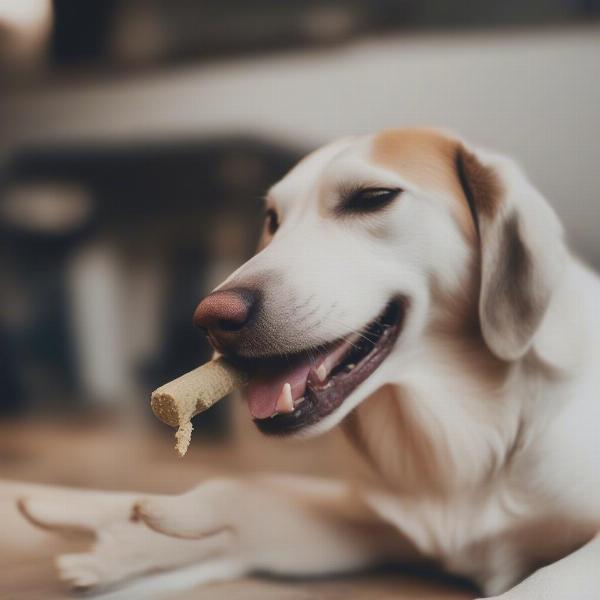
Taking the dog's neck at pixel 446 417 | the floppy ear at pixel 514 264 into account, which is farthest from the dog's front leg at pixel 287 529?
the floppy ear at pixel 514 264

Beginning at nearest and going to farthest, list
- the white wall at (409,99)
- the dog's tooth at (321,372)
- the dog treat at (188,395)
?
the dog treat at (188,395) < the dog's tooth at (321,372) < the white wall at (409,99)

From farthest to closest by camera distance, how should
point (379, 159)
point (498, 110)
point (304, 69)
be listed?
point (304, 69), point (498, 110), point (379, 159)

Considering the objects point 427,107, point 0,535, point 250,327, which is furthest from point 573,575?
point 427,107

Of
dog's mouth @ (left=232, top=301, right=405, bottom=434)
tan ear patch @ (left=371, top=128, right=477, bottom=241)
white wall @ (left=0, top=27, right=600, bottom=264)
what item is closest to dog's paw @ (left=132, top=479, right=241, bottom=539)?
dog's mouth @ (left=232, top=301, right=405, bottom=434)

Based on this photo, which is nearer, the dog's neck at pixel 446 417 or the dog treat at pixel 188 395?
the dog treat at pixel 188 395

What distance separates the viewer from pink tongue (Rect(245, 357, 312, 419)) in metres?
0.77

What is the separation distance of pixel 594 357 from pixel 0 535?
80cm

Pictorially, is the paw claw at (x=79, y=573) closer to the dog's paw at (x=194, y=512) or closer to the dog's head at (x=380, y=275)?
the dog's paw at (x=194, y=512)

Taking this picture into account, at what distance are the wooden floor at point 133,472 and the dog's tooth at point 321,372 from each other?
22 cm

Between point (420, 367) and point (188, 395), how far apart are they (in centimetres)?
31

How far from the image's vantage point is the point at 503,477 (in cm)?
87

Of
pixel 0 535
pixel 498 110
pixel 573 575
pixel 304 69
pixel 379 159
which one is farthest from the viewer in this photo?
pixel 304 69

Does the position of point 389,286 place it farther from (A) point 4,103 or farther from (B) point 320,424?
(A) point 4,103

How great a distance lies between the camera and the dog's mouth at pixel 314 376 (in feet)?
2.53
